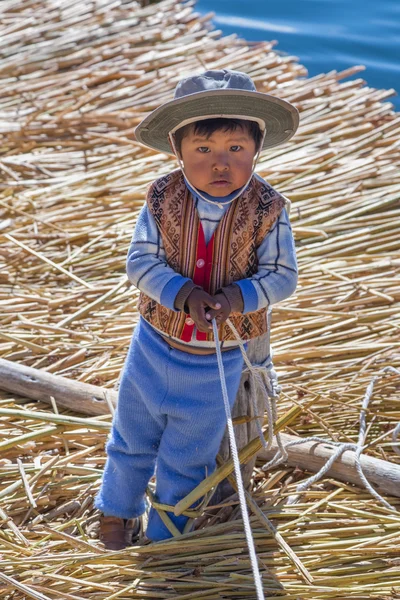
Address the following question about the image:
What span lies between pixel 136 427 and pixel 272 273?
0.50m

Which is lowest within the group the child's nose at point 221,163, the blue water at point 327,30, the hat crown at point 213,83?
the child's nose at point 221,163

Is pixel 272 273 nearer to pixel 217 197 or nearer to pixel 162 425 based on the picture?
pixel 217 197

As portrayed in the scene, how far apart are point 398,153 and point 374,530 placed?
249 centimetres

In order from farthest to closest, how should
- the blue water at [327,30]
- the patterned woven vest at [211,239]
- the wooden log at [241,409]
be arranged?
the blue water at [327,30], the wooden log at [241,409], the patterned woven vest at [211,239]

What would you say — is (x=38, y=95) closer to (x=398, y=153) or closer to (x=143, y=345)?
(x=398, y=153)

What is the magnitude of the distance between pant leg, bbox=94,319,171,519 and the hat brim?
458 millimetres

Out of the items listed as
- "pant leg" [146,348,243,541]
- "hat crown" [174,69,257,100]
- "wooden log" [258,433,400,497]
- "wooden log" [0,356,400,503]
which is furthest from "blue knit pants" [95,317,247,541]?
"hat crown" [174,69,257,100]

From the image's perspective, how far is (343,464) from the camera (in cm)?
243

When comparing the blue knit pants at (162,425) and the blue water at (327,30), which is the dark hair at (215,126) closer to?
the blue knit pants at (162,425)

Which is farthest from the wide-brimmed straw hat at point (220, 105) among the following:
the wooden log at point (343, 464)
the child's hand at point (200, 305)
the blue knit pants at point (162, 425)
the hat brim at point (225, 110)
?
the wooden log at point (343, 464)

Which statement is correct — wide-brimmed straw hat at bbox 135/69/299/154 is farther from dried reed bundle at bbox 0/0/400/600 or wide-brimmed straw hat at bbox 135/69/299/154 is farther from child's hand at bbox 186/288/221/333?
dried reed bundle at bbox 0/0/400/600

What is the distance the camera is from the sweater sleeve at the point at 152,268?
1.96m

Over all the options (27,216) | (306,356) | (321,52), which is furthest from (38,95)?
(306,356)

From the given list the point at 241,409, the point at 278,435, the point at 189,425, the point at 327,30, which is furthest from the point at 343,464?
the point at 327,30
